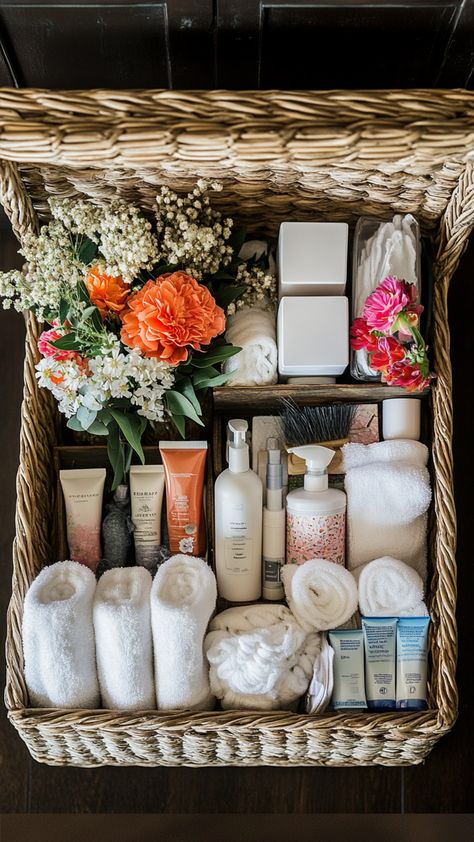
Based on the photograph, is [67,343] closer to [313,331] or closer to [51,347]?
[51,347]

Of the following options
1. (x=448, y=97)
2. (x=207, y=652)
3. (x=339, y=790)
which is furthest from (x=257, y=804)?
(x=448, y=97)

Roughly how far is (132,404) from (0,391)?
327 millimetres

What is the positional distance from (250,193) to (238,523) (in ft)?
1.39

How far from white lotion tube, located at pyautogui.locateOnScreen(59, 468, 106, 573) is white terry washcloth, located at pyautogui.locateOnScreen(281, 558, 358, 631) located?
271mm

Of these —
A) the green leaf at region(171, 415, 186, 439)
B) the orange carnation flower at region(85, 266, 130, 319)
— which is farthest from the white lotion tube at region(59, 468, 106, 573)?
the orange carnation flower at region(85, 266, 130, 319)

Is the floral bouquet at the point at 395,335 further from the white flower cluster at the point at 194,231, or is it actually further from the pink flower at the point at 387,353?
the white flower cluster at the point at 194,231

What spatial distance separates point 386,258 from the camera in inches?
35.4

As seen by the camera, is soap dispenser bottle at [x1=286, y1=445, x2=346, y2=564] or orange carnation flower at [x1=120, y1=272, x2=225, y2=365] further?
soap dispenser bottle at [x1=286, y1=445, x2=346, y2=564]

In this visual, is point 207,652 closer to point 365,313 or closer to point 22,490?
point 22,490

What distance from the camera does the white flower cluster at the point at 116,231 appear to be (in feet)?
2.75

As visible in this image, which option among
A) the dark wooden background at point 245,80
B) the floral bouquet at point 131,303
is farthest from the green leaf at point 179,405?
the dark wooden background at point 245,80

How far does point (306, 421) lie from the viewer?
37.9 inches

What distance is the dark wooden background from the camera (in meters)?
0.84

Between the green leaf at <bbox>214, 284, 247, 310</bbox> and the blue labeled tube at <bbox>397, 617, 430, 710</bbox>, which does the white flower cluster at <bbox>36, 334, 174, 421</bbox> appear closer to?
the green leaf at <bbox>214, 284, 247, 310</bbox>
